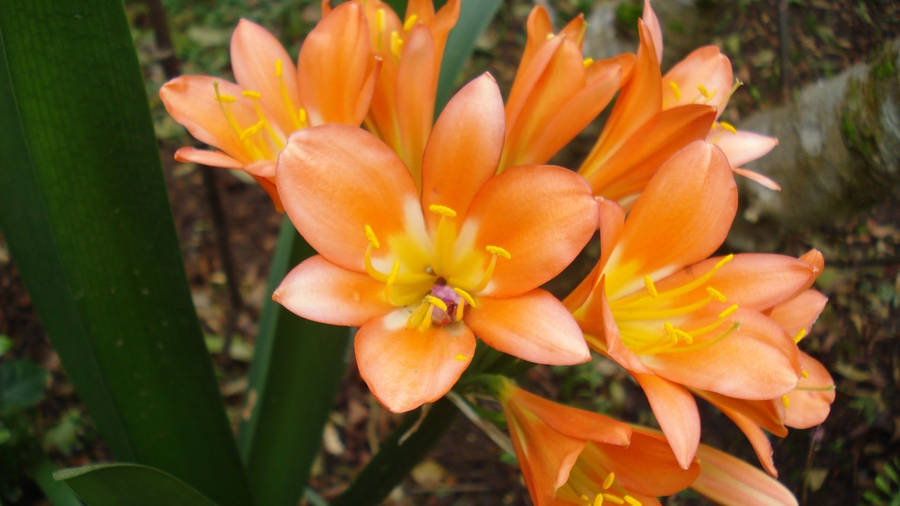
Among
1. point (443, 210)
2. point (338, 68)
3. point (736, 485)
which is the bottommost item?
point (736, 485)

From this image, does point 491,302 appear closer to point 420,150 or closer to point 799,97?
point 420,150

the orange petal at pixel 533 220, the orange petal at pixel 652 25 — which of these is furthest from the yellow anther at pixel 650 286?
the orange petal at pixel 652 25

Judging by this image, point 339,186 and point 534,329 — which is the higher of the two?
point 339,186

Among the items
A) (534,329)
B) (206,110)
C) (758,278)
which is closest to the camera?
(534,329)

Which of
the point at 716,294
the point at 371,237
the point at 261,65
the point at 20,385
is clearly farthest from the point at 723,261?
the point at 20,385

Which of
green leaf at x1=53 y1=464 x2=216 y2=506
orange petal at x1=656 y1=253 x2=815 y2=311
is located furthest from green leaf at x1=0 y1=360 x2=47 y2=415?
orange petal at x1=656 y1=253 x2=815 y2=311

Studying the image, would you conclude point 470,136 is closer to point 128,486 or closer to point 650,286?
point 650,286

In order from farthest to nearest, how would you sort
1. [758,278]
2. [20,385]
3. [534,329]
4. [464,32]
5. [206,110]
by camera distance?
1. [20,385]
2. [464,32]
3. [206,110]
4. [758,278]
5. [534,329]
